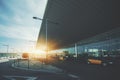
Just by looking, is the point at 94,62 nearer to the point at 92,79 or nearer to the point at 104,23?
the point at 104,23

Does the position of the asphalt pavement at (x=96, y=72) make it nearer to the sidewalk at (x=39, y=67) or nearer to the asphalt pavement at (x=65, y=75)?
the asphalt pavement at (x=65, y=75)

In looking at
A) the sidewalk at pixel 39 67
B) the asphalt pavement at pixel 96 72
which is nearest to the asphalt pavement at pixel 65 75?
the asphalt pavement at pixel 96 72

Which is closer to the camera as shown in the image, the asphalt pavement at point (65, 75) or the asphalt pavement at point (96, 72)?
the asphalt pavement at point (65, 75)

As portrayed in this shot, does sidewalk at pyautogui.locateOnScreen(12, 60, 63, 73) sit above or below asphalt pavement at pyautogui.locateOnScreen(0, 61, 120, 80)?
above

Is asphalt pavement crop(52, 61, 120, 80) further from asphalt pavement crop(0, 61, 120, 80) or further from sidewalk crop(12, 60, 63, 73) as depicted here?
sidewalk crop(12, 60, 63, 73)

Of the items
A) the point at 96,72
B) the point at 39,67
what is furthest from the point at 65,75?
the point at 39,67

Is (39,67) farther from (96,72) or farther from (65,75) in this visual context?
(65,75)

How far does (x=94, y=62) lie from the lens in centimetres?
2903

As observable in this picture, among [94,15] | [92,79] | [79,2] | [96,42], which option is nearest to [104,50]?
[96,42]

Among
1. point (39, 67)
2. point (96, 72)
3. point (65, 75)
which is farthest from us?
point (39, 67)

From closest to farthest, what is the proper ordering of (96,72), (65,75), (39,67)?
(65,75), (96,72), (39,67)

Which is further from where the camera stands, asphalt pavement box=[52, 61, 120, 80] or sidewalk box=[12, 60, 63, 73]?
sidewalk box=[12, 60, 63, 73]

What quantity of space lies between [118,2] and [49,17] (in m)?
17.6

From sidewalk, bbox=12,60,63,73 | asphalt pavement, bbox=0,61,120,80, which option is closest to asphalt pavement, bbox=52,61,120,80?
asphalt pavement, bbox=0,61,120,80
